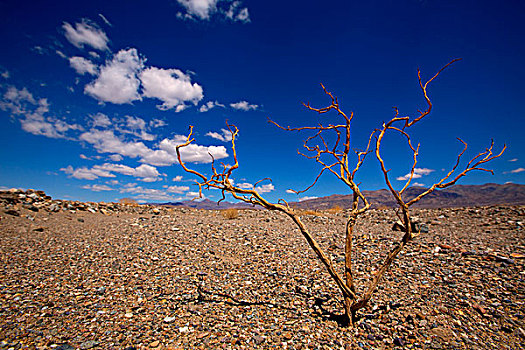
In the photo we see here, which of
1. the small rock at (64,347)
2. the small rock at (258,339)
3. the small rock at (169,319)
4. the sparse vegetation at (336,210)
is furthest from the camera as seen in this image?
the sparse vegetation at (336,210)

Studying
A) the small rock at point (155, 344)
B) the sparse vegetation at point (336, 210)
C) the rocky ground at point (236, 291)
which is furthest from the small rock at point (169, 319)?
the sparse vegetation at point (336, 210)

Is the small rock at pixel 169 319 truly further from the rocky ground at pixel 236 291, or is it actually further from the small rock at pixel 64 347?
the small rock at pixel 64 347

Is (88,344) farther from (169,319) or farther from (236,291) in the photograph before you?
(236,291)

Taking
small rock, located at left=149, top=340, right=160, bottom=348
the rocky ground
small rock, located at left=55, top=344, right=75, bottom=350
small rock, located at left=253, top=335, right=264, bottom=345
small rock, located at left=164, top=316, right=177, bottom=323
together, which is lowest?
small rock, located at left=55, top=344, right=75, bottom=350

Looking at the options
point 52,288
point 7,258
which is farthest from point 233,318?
point 7,258

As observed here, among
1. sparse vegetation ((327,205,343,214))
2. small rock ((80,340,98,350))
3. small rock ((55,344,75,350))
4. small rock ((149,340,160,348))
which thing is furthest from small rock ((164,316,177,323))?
sparse vegetation ((327,205,343,214))

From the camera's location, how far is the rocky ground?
364 centimetres

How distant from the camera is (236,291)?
5.09 metres

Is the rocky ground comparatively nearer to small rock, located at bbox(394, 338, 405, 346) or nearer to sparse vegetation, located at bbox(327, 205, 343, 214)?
small rock, located at bbox(394, 338, 405, 346)

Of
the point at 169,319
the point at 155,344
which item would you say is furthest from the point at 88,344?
the point at 169,319

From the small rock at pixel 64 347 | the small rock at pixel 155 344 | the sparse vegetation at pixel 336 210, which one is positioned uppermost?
the sparse vegetation at pixel 336 210

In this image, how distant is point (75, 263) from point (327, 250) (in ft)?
23.9

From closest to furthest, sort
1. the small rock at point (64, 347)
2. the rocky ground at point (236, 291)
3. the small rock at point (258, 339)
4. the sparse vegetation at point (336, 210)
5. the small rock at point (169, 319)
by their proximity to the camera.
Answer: the small rock at point (64, 347) < the small rock at point (258, 339) < the rocky ground at point (236, 291) < the small rock at point (169, 319) < the sparse vegetation at point (336, 210)

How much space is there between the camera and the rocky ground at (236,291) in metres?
3.64
